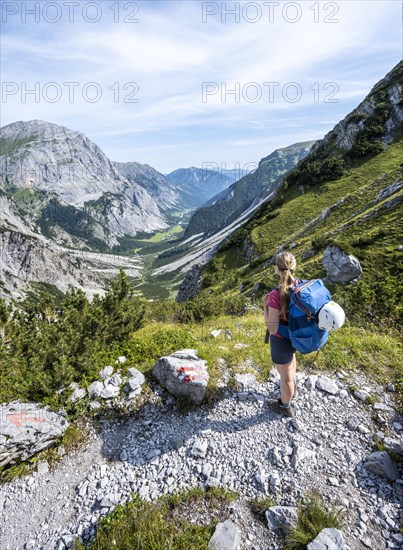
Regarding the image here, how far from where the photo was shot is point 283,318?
595cm

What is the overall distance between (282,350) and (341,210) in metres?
42.7

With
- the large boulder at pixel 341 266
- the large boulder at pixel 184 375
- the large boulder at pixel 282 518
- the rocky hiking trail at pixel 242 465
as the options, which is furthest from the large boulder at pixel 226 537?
the large boulder at pixel 341 266

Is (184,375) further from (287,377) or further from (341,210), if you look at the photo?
(341,210)

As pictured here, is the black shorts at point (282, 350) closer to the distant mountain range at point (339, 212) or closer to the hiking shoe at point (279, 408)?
the hiking shoe at point (279, 408)

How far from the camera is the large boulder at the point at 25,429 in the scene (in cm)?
605

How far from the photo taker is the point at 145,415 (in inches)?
287

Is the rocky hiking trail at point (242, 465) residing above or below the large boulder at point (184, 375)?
below

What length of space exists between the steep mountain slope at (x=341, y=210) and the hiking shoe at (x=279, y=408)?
661 inches

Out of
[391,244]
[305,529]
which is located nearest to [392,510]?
[305,529]

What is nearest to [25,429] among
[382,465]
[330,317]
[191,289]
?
[330,317]

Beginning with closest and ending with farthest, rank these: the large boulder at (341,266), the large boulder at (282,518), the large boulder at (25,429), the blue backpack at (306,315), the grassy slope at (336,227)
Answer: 1. the large boulder at (282,518)
2. the blue backpack at (306,315)
3. the large boulder at (25,429)
4. the large boulder at (341,266)
5. the grassy slope at (336,227)

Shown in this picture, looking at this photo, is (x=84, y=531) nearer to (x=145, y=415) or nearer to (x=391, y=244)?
(x=145, y=415)

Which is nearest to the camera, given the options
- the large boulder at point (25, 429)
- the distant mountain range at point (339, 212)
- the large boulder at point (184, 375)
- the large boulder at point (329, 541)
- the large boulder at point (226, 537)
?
the large boulder at point (329, 541)

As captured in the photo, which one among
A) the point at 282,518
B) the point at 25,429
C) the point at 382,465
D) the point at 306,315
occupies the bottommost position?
the point at 282,518
